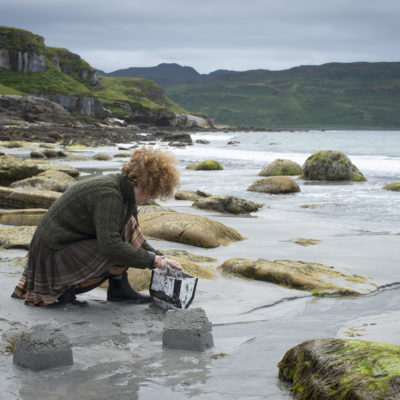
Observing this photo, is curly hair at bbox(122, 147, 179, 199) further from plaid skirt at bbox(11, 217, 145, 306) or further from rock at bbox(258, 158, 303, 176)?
rock at bbox(258, 158, 303, 176)

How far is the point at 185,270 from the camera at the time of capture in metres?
5.44

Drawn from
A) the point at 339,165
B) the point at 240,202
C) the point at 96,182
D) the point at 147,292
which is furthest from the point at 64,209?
the point at 339,165

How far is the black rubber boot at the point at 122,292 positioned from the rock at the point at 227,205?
5855mm

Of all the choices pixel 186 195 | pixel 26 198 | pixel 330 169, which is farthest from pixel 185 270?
pixel 330 169

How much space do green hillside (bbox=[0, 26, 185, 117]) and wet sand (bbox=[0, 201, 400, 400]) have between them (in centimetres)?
8426

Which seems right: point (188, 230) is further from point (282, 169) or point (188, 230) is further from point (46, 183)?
point (282, 169)

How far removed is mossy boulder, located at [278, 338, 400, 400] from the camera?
2.48 metres

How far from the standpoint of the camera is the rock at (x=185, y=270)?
5262 mm

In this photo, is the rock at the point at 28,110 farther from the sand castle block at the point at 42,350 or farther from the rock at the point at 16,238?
the sand castle block at the point at 42,350

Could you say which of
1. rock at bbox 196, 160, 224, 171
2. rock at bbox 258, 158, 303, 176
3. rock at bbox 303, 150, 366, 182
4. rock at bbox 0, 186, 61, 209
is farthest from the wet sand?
rock at bbox 196, 160, 224, 171

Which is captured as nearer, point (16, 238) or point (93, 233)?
point (93, 233)

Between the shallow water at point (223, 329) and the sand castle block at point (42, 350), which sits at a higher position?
the sand castle block at point (42, 350)

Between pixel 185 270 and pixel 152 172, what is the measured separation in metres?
1.65

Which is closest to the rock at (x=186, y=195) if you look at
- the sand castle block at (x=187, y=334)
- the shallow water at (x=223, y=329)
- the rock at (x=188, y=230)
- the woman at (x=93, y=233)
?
the rock at (x=188, y=230)
